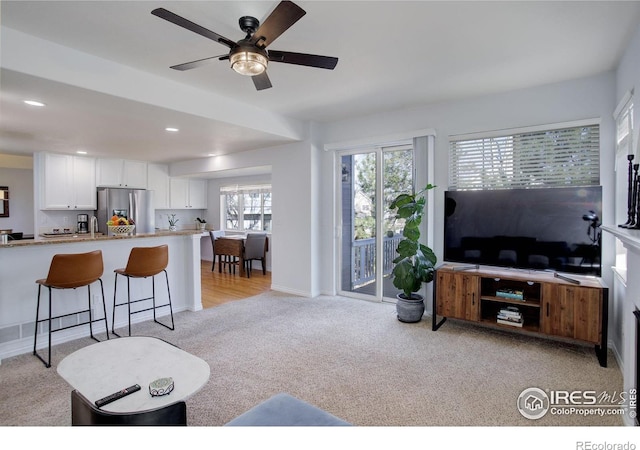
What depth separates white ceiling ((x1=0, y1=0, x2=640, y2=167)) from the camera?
219cm

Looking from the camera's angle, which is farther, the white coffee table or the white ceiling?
the white ceiling

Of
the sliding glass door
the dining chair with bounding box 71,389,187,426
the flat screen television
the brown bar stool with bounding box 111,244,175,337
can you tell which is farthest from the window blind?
the dining chair with bounding box 71,389,187,426

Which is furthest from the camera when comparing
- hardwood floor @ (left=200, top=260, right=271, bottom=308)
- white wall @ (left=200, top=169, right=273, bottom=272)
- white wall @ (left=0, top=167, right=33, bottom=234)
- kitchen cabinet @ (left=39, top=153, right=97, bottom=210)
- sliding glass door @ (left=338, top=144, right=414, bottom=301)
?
white wall @ (left=200, top=169, right=273, bottom=272)

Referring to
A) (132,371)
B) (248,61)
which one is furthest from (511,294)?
(132,371)

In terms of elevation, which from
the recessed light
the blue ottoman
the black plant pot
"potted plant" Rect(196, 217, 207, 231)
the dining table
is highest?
the recessed light

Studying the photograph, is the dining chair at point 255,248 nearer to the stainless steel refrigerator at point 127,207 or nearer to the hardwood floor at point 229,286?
the hardwood floor at point 229,286

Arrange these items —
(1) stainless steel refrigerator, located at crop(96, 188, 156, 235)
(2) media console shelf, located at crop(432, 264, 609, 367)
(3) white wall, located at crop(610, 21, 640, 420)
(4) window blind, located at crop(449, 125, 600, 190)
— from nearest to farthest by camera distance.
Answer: (3) white wall, located at crop(610, 21, 640, 420), (2) media console shelf, located at crop(432, 264, 609, 367), (4) window blind, located at crop(449, 125, 600, 190), (1) stainless steel refrigerator, located at crop(96, 188, 156, 235)

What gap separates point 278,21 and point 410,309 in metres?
3.11

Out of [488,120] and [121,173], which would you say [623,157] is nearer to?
[488,120]

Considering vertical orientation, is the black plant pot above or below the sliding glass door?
below

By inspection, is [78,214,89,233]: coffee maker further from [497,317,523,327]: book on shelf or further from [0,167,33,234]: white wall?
[497,317,523,327]: book on shelf

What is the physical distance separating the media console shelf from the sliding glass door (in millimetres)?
1013

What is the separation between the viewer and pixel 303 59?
223 centimetres

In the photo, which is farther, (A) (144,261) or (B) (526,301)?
(A) (144,261)
